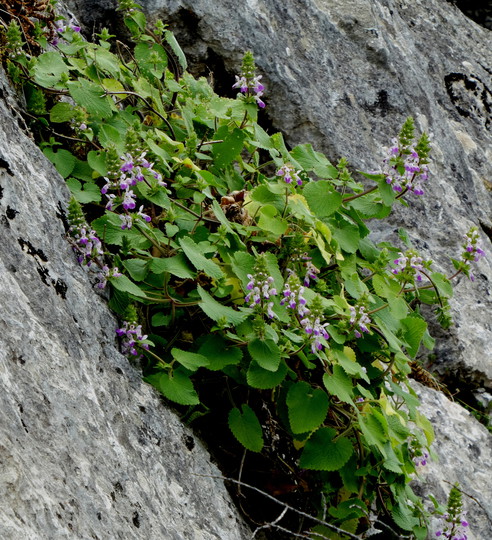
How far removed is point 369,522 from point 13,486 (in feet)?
6.01

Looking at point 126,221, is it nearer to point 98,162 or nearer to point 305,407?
point 98,162

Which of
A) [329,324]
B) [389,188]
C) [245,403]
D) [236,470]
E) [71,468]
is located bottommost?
[236,470]

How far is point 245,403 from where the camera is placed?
112 inches

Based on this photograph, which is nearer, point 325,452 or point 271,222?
point 325,452

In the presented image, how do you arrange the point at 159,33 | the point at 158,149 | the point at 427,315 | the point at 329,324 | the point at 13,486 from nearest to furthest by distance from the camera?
the point at 13,486, the point at 329,324, the point at 158,149, the point at 159,33, the point at 427,315

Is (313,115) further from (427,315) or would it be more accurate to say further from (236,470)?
(236,470)

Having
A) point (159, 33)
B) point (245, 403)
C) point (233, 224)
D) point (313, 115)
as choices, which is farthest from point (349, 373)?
point (313, 115)

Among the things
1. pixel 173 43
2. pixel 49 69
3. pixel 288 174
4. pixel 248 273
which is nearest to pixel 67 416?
pixel 248 273

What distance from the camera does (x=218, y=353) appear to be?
263cm

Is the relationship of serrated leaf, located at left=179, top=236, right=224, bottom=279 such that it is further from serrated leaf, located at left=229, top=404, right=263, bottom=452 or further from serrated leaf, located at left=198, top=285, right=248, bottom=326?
serrated leaf, located at left=229, top=404, right=263, bottom=452

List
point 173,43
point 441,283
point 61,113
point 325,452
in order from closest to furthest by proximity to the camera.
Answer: point 325,452 < point 61,113 < point 441,283 < point 173,43

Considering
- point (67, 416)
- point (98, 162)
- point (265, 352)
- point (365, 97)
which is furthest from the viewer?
A: point (365, 97)

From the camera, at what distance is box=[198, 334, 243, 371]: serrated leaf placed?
2.61m

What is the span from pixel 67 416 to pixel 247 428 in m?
0.89
